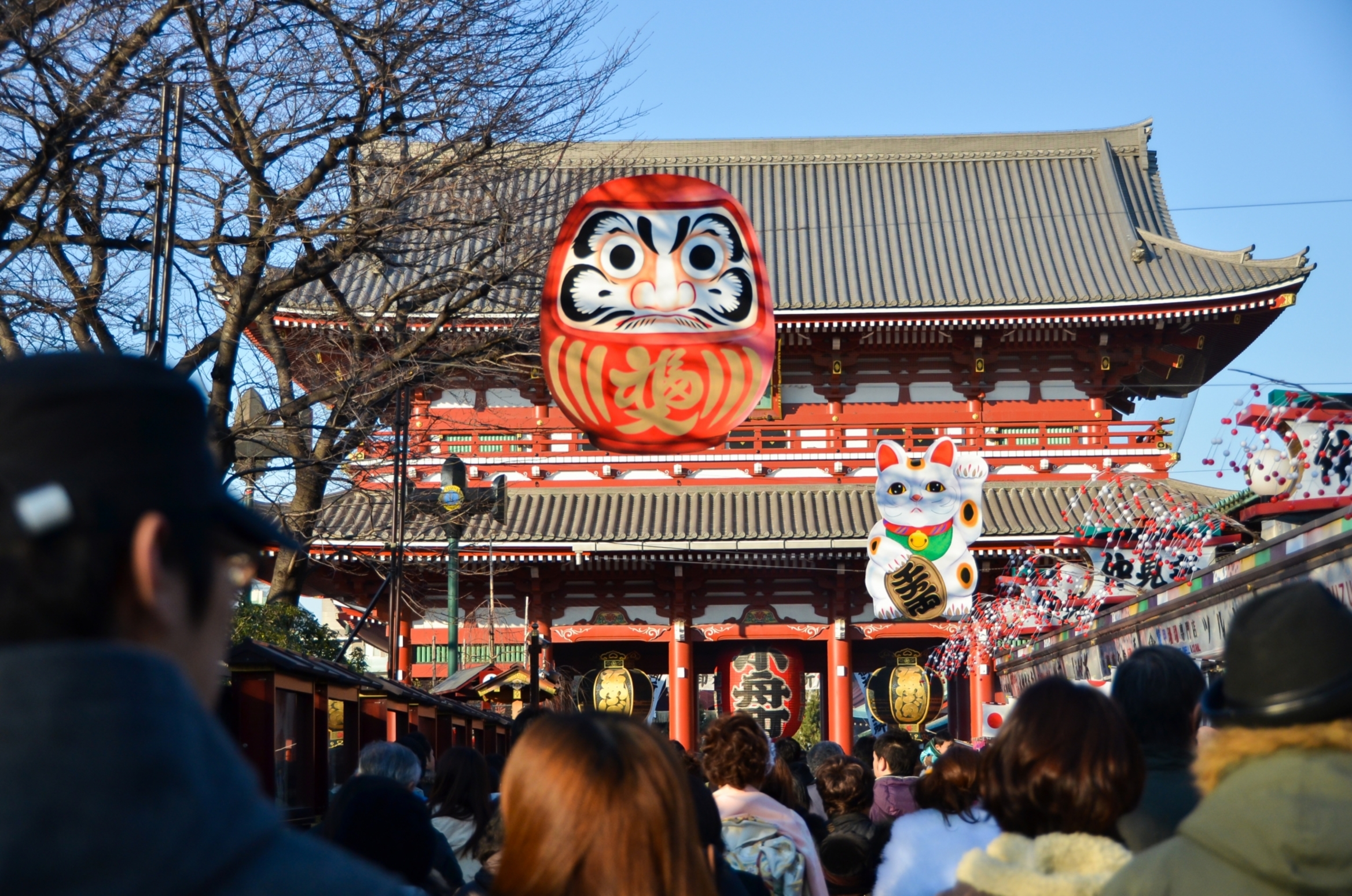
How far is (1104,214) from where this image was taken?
21.6 meters

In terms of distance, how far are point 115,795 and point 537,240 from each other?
9892 mm

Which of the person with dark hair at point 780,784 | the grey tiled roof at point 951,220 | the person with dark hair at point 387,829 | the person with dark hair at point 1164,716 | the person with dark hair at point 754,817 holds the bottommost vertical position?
the person with dark hair at point 780,784

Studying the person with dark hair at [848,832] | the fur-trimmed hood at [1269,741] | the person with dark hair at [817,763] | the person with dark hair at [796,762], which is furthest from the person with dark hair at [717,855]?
the person with dark hair at [796,762]

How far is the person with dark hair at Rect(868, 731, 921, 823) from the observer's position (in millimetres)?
6047

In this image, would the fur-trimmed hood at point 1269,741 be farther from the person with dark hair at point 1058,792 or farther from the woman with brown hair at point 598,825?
the woman with brown hair at point 598,825

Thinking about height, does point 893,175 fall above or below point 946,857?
above

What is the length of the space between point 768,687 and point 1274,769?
1707cm

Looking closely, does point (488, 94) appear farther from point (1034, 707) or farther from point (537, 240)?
point (1034, 707)

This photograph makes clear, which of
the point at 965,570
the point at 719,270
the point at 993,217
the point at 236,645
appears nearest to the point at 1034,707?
the point at 719,270

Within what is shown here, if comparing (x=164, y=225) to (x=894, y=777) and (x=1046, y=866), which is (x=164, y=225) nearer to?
(x=894, y=777)

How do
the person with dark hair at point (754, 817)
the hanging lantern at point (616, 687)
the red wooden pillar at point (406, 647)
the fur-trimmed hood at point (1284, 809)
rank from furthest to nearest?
the hanging lantern at point (616, 687) → the red wooden pillar at point (406, 647) → the person with dark hair at point (754, 817) → the fur-trimmed hood at point (1284, 809)

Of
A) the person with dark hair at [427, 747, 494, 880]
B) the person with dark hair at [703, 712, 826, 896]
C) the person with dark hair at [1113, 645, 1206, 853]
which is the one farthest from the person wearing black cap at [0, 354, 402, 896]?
the person with dark hair at [427, 747, 494, 880]

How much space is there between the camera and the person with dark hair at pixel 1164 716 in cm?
280

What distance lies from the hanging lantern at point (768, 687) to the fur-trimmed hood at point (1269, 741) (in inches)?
659
